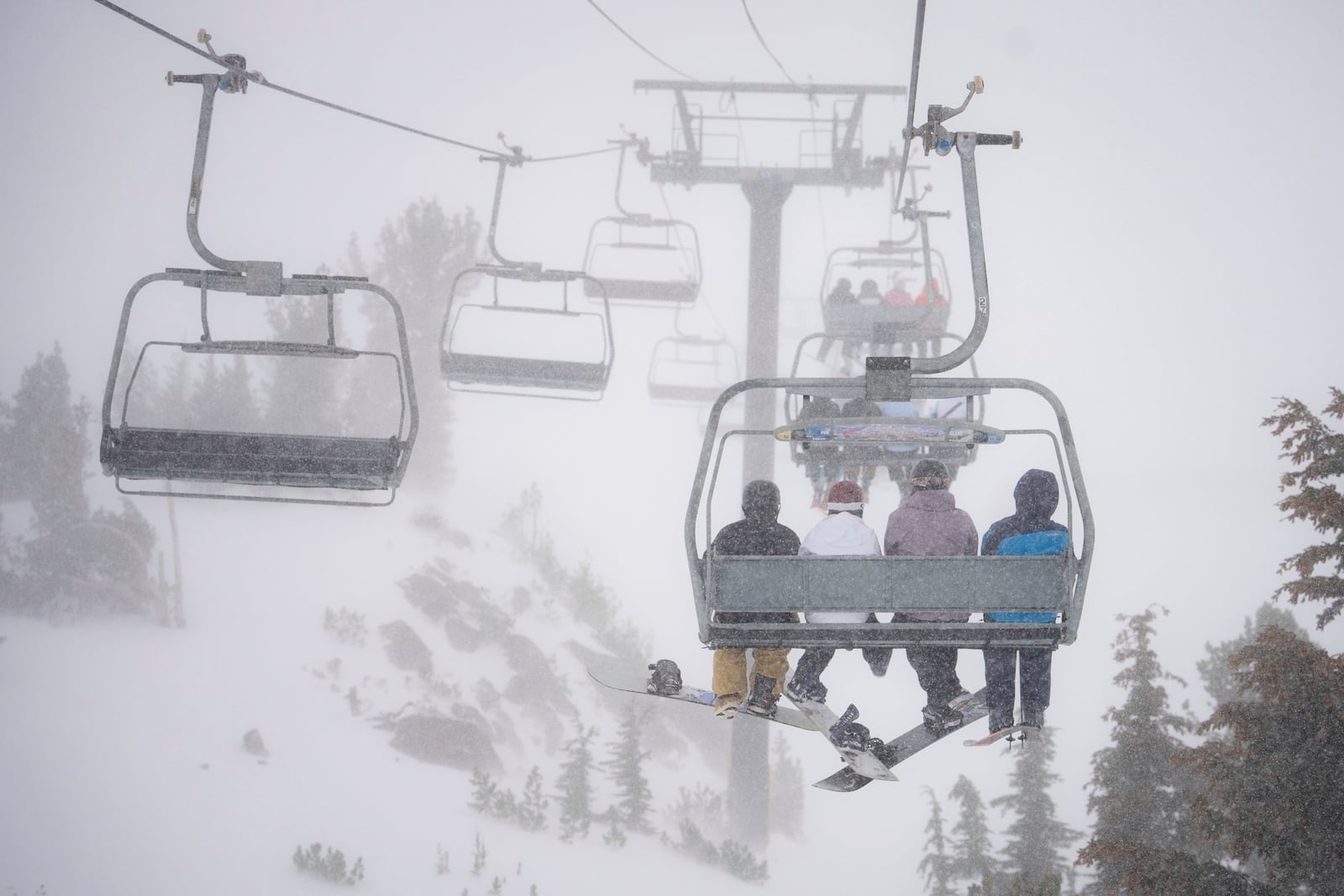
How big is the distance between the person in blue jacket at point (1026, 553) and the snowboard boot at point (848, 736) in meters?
0.69

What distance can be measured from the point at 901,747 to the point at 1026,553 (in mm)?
1178

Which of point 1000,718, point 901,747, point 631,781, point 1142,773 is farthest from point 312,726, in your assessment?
point 1000,718

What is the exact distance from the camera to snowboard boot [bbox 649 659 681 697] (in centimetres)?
498

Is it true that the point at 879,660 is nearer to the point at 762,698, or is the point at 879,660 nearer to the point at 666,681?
the point at 762,698

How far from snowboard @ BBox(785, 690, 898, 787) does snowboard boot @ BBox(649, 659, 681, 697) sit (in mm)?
778

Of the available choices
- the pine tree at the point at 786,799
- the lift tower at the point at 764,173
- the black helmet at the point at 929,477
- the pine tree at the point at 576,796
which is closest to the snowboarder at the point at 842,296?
the lift tower at the point at 764,173

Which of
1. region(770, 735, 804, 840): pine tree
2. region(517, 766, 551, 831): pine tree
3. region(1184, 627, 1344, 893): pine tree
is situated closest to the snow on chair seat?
region(1184, 627, 1344, 893): pine tree

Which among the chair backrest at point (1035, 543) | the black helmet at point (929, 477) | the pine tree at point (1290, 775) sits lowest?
the pine tree at point (1290, 775)

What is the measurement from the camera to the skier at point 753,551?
5078 millimetres

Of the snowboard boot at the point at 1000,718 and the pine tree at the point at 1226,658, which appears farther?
the pine tree at the point at 1226,658

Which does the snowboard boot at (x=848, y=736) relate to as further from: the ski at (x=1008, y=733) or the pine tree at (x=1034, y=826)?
the pine tree at (x=1034, y=826)

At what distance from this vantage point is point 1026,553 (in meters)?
4.67

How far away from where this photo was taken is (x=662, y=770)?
2962 centimetres

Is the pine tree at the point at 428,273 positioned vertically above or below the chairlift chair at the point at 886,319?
above
